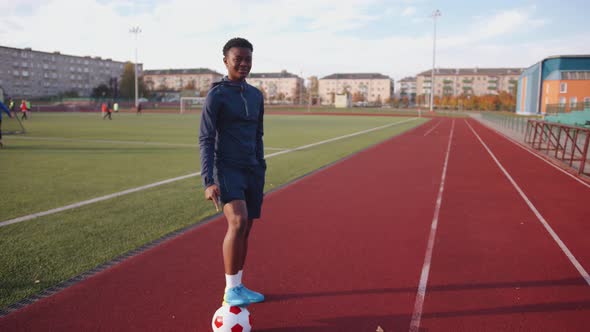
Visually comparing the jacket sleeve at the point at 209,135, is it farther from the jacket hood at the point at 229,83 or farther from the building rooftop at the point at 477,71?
the building rooftop at the point at 477,71

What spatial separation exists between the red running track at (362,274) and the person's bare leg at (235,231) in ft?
1.80

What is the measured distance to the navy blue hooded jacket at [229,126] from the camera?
336cm

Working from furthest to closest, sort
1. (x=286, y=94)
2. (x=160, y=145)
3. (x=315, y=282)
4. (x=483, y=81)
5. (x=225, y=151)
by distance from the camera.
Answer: (x=286, y=94), (x=483, y=81), (x=160, y=145), (x=315, y=282), (x=225, y=151)

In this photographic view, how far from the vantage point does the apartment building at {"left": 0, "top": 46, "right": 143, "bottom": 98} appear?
109 meters

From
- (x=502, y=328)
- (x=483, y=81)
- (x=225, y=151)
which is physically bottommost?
(x=502, y=328)

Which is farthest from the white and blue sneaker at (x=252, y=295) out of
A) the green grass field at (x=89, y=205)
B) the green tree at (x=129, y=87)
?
the green tree at (x=129, y=87)

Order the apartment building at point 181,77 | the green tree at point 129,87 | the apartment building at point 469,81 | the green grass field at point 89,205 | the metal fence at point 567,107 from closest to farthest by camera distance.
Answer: the green grass field at point 89,205 → the metal fence at point 567,107 → the green tree at point 129,87 → the apartment building at point 469,81 → the apartment building at point 181,77

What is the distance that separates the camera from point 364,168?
12.3 meters

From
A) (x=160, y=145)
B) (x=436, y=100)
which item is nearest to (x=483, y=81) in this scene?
(x=436, y=100)

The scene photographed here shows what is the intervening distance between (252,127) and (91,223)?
3763mm

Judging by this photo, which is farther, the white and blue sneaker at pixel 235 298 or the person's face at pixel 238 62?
the white and blue sneaker at pixel 235 298

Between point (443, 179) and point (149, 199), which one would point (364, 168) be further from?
point (149, 199)

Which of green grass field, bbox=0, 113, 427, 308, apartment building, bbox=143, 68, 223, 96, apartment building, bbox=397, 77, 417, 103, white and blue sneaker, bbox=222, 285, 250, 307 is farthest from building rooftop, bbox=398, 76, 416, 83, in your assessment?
white and blue sneaker, bbox=222, 285, 250, 307

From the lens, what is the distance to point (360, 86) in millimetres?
168000
